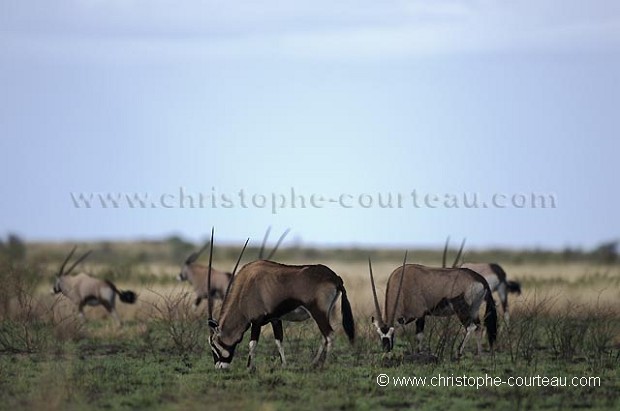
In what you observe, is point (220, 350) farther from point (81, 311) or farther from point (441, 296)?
point (81, 311)

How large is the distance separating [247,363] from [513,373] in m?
3.35

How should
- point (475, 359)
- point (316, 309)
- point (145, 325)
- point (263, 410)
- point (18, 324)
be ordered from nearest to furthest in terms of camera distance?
point (263, 410) < point (316, 309) < point (475, 359) < point (18, 324) < point (145, 325)

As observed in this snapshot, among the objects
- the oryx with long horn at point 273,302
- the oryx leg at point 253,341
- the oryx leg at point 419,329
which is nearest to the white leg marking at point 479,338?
the oryx leg at point 419,329

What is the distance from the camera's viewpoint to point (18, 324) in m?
17.5

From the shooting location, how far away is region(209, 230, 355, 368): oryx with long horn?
14.1 m

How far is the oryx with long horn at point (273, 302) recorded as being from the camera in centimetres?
1407

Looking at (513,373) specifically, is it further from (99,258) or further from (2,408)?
(99,258)

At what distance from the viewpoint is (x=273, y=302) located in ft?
46.3

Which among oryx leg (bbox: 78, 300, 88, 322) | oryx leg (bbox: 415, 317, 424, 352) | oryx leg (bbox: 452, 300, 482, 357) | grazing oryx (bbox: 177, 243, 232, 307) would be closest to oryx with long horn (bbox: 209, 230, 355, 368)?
oryx leg (bbox: 415, 317, 424, 352)

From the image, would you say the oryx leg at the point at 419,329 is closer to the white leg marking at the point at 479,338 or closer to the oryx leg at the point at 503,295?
the white leg marking at the point at 479,338

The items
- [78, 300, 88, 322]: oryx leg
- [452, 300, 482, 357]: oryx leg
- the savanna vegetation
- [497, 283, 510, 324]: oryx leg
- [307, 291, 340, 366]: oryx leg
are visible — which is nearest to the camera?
the savanna vegetation

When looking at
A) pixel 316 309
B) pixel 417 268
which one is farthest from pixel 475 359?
pixel 316 309

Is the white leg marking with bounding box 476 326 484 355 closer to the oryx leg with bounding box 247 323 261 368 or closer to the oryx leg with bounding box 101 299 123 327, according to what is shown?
the oryx leg with bounding box 247 323 261 368

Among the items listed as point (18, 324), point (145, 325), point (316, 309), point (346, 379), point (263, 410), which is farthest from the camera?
point (145, 325)
